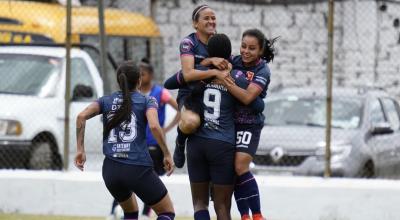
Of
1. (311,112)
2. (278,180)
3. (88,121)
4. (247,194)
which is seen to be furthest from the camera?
(311,112)

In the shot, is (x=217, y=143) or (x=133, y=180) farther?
(x=133, y=180)

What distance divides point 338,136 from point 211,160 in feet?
17.0

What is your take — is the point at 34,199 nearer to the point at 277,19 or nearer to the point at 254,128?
the point at 254,128

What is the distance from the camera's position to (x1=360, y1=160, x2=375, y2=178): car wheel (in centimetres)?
1351

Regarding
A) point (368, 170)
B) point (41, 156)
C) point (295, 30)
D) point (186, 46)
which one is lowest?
point (368, 170)

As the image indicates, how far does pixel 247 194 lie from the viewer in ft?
29.6

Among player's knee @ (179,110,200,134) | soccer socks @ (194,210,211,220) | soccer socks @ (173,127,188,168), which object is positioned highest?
player's knee @ (179,110,200,134)

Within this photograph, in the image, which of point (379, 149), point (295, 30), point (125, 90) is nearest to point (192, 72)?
point (125, 90)

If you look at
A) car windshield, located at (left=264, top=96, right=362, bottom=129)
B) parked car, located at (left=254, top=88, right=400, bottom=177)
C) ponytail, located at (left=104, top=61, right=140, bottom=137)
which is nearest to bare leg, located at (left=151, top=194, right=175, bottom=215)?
ponytail, located at (left=104, top=61, right=140, bottom=137)

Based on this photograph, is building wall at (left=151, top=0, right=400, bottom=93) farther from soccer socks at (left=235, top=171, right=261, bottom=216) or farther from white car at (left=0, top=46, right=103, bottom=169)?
soccer socks at (left=235, top=171, right=261, bottom=216)

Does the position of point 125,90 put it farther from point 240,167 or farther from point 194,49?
point 240,167

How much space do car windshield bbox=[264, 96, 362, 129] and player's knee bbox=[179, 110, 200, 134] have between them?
5625 millimetres

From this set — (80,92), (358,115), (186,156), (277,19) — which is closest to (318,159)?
(358,115)

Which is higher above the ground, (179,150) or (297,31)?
(297,31)
